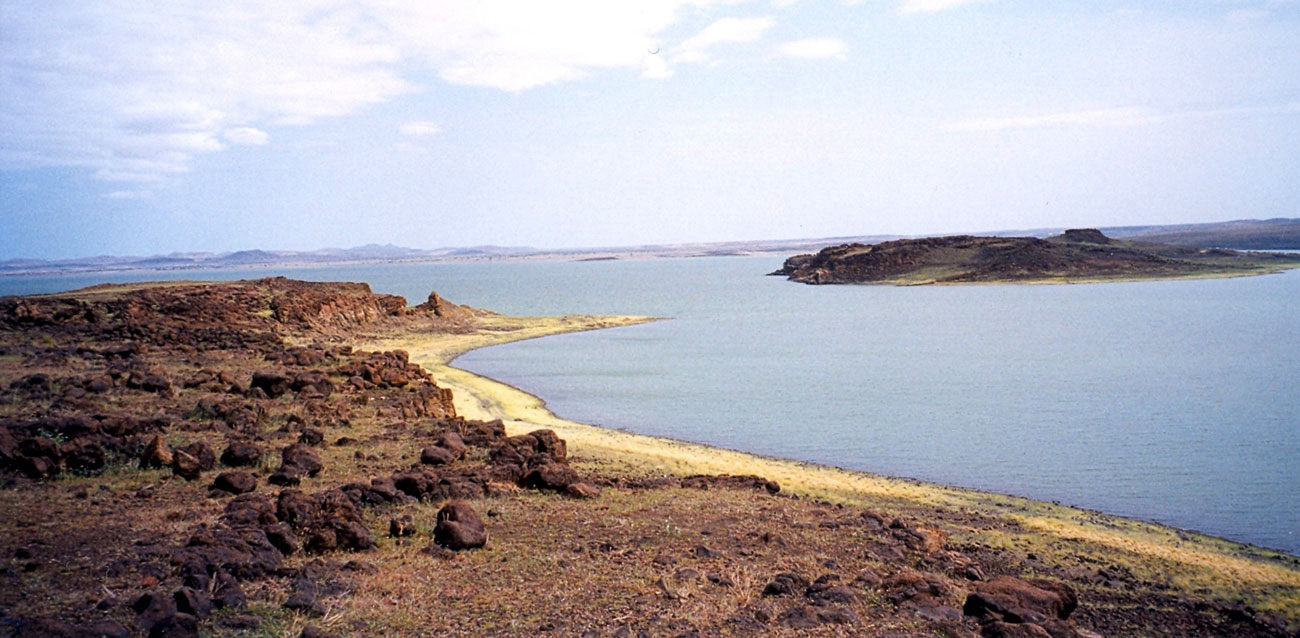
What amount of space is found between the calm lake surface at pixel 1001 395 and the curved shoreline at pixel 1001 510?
2.70 feet

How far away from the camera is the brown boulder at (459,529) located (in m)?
10.8

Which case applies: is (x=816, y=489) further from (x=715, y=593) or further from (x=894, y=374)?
(x=894, y=374)

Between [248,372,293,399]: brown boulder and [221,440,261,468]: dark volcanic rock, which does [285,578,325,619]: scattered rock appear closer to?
[221,440,261,468]: dark volcanic rock

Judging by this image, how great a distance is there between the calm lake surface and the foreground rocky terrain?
171 inches

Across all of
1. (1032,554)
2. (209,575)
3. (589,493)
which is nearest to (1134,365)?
(1032,554)

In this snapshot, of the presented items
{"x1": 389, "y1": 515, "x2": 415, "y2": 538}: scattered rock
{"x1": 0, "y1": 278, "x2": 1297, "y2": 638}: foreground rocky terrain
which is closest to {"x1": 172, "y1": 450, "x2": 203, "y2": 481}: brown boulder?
{"x1": 0, "y1": 278, "x2": 1297, "y2": 638}: foreground rocky terrain

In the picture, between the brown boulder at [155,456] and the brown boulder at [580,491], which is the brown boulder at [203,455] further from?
the brown boulder at [580,491]

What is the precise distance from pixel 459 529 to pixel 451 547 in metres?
0.23

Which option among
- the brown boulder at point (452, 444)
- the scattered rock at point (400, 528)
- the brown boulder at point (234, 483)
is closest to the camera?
the scattered rock at point (400, 528)

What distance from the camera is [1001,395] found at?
28297mm

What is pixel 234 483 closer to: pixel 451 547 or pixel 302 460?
pixel 302 460

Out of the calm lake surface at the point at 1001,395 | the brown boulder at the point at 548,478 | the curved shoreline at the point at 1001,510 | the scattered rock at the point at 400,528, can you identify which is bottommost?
the calm lake surface at the point at 1001,395

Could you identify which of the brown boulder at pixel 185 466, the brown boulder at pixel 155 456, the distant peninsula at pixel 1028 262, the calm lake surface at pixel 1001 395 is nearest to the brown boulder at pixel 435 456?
the brown boulder at pixel 185 466

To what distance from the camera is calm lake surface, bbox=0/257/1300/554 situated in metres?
17.8
